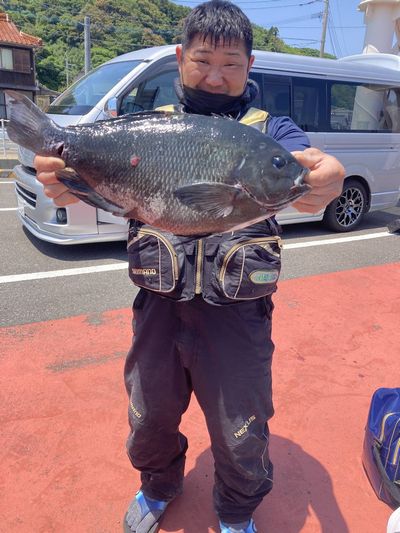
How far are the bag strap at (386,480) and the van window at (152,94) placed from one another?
4134 millimetres

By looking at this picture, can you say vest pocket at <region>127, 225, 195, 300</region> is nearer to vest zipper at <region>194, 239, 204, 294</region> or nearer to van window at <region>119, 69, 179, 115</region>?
vest zipper at <region>194, 239, 204, 294</region>

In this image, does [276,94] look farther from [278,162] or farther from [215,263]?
[278,162]

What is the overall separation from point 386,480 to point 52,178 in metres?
2.14

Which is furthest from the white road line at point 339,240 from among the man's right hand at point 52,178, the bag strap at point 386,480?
the man's right hand at point 52,178

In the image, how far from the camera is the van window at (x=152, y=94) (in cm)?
505

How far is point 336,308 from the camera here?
14.3 feet

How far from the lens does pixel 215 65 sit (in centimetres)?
150

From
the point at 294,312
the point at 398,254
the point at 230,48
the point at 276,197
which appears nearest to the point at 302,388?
the point at 294,312

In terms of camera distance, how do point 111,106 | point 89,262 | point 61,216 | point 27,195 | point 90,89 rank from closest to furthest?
point 111,106, point 61,216, point 89,262, point 27,195, point 90,89

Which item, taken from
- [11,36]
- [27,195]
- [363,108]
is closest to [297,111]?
[363,108]

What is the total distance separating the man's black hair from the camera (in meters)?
1.47

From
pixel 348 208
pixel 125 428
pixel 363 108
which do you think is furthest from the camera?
pixel 348 208

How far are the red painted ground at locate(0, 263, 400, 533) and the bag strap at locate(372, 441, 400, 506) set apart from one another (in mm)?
108

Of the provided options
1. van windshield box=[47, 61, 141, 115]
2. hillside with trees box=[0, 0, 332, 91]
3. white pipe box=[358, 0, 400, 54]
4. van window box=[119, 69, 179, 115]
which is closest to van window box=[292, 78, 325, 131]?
van window box=[119, 69, 179, 115]
